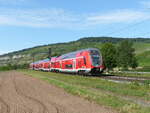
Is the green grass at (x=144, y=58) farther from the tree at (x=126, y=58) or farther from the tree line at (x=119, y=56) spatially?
the tree at (x=126, y=58)

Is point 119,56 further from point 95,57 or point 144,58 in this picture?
point 95,57

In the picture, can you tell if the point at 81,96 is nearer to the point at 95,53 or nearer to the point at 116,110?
the point at 116,110

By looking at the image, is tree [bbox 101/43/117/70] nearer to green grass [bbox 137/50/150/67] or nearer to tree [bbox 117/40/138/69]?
tree [bbox 117/40/138/69]

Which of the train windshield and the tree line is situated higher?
the tree line

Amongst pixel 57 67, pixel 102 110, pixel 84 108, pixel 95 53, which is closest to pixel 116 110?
pixel 102 110

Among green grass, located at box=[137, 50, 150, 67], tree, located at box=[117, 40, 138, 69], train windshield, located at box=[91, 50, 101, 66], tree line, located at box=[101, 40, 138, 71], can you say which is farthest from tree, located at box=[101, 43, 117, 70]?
green grass, located at box=[137, 50, 150, 67]

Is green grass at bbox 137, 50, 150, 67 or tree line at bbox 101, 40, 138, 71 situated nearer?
tree line at bbox 101, 40, 138, 71

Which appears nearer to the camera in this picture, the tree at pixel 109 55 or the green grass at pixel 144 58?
the tree at pixel 109 55

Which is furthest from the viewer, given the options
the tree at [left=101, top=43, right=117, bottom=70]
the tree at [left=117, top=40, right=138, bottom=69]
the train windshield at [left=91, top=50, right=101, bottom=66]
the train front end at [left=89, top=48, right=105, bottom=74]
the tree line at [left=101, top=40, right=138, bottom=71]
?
the tree at [left=117, top=40, right=138, bottom=69]

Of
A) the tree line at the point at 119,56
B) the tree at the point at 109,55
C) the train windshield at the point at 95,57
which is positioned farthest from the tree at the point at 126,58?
the train windshield at the point at 95,57

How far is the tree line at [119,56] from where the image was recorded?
85438 millimetres

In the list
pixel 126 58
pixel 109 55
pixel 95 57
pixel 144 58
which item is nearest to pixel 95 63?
pixel 95 57

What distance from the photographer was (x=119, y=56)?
335ft

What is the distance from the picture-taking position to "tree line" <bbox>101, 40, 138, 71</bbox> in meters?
85.4
